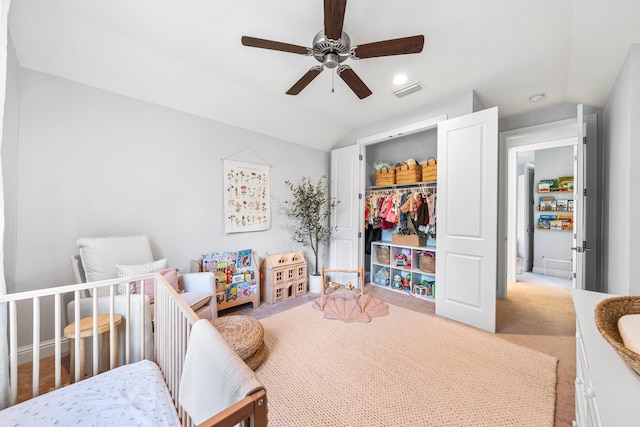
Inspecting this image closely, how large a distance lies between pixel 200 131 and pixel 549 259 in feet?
21.3

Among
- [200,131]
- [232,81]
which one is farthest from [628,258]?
[200,131]

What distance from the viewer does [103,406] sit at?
997 millimetres

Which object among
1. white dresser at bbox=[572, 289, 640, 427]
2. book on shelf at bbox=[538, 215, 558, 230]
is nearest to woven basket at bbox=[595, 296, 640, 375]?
white dresser at bbox=[572, 289, 640, 427]

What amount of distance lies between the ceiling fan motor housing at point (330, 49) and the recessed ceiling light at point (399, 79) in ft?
3.06

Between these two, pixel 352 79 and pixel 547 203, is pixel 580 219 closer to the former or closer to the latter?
pixel 352 79

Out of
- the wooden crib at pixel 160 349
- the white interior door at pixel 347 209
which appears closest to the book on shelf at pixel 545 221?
the white interior door at pixel 347 209

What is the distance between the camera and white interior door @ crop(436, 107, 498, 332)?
235 cm

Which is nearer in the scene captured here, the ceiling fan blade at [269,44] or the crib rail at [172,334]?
the crib rail at [172,334]

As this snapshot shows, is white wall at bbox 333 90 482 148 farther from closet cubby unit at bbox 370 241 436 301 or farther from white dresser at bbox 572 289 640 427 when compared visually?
white dresser at bbox 572 289 640 427

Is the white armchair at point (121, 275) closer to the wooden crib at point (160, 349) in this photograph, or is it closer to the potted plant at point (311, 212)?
the wooden crib at point (160, 349)

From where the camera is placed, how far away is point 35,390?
1229 millimetres

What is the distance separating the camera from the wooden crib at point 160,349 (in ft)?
1.96

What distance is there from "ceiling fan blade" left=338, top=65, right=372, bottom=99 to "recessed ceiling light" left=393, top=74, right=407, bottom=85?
53 cm

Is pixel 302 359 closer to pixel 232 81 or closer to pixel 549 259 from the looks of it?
pixel 232 81
